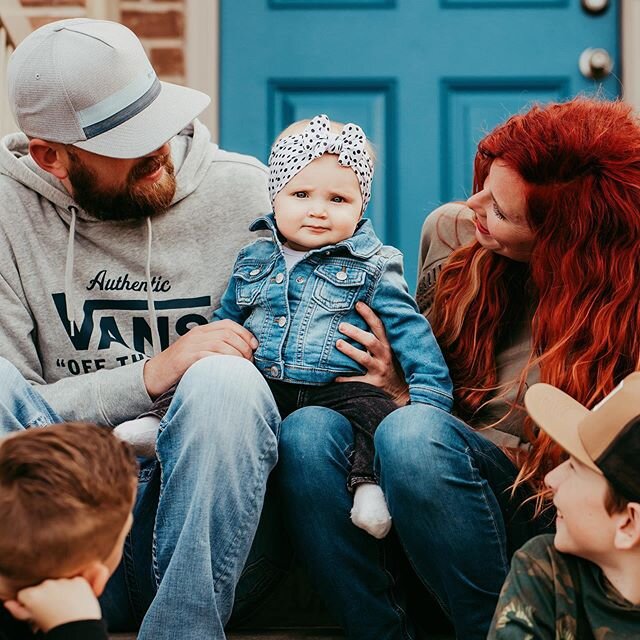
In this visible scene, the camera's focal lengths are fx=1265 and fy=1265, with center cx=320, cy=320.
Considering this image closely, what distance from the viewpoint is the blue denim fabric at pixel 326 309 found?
2246mm

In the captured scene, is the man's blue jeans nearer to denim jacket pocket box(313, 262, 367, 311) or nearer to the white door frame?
denim jacket pocket box(313, 262, 367, 311)

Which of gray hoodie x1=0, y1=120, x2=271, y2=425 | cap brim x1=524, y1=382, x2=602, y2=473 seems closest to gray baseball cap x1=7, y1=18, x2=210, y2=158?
gray hoodie x1=0, y1=120, x2=271, y2=425

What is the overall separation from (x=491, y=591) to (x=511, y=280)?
1.97ft

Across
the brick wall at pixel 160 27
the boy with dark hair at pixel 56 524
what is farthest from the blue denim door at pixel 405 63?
the boy with dark hair at pixel 56 524

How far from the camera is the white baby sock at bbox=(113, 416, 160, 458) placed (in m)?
2.11

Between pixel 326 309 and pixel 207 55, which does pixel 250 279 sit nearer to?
pixel 326 309

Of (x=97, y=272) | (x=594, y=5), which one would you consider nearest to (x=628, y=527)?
(x=97, y=272)

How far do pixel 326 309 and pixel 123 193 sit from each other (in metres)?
0.47

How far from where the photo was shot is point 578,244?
215 centimetres

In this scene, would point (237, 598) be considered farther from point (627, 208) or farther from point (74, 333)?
point (627, 208)

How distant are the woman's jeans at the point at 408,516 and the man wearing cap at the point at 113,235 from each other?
0.23 m

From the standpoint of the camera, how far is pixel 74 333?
7.90 feet

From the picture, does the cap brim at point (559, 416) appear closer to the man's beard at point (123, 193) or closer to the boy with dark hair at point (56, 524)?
the boy with dark hair at point (56, 524)

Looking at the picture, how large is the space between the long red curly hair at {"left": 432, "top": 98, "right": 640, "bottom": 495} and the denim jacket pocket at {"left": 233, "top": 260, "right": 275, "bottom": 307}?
0.43m
